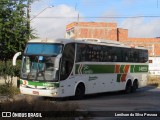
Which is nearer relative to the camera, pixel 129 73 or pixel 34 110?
pixel 34 110

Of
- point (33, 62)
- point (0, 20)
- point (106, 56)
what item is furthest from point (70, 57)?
point (0, 20)

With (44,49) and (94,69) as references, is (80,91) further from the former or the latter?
(44,49)

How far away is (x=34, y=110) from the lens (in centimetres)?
1318

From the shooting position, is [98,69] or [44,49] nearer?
[44,49]

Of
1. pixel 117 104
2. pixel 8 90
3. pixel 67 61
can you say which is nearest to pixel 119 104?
pixel 117 104

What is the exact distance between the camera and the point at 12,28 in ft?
101

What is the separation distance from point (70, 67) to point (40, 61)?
160cm

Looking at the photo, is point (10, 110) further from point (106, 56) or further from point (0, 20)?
point (0, 20)

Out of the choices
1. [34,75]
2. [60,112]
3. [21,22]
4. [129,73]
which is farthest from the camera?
[21,22]

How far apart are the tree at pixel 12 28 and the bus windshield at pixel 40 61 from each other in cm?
885

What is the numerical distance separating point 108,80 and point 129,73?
3.18 metres

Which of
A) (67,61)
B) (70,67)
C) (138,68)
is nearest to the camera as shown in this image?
(67,61)

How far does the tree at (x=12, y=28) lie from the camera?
2998 centimetres

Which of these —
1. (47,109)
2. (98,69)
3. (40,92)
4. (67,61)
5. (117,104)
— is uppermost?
(67,61)
